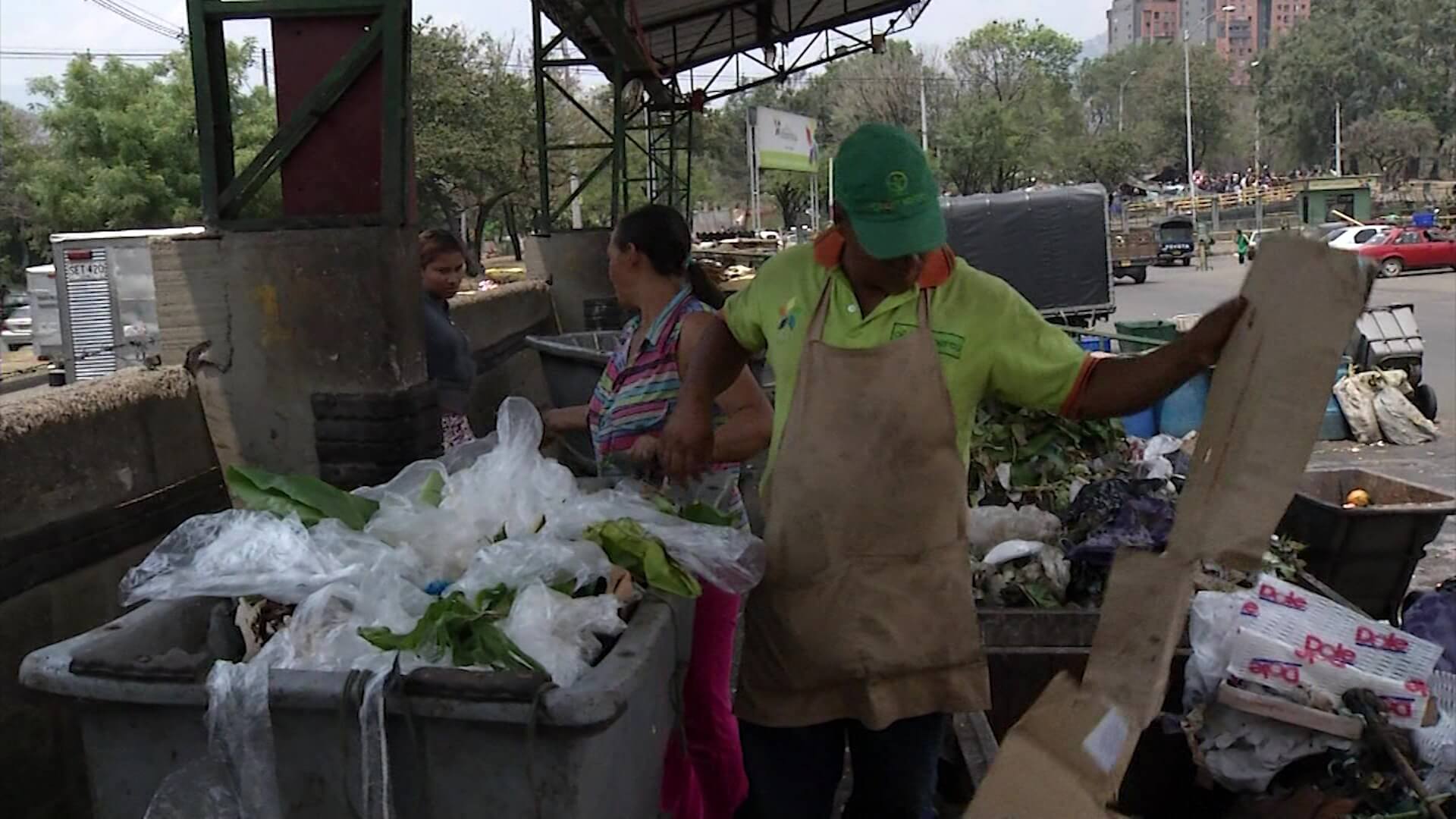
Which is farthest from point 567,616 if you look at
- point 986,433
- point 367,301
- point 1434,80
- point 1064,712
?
point 1434,80

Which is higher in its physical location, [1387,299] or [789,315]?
[789,315]

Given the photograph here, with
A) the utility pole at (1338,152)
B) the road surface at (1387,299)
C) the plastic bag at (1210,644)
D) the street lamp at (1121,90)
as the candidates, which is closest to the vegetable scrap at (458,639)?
the plastic bag at (1210,644)

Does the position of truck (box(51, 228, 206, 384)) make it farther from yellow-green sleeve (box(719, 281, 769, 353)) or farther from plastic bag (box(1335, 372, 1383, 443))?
yellow-green sleeve (box(719, 281, 769, 353))

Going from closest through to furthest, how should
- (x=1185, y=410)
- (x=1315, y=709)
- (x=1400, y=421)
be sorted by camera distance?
(x=1315, y=709)
(x=1185, y=410)
(x=1400, y=421)

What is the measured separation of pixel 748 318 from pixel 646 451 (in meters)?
0.46

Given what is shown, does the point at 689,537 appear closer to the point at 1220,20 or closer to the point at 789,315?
the point at 789,315

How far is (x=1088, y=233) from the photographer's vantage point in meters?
17.5

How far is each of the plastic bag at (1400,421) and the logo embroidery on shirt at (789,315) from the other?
9.82 m

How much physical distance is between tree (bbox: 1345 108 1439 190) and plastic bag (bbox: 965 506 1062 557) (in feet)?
246

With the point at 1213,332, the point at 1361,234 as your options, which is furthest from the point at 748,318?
the point at 1361,234

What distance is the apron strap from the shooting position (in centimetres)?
238

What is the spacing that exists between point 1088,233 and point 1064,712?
16.1 metres

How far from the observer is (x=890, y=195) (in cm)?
222

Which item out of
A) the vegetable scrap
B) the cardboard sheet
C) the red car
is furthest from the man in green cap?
the red car
